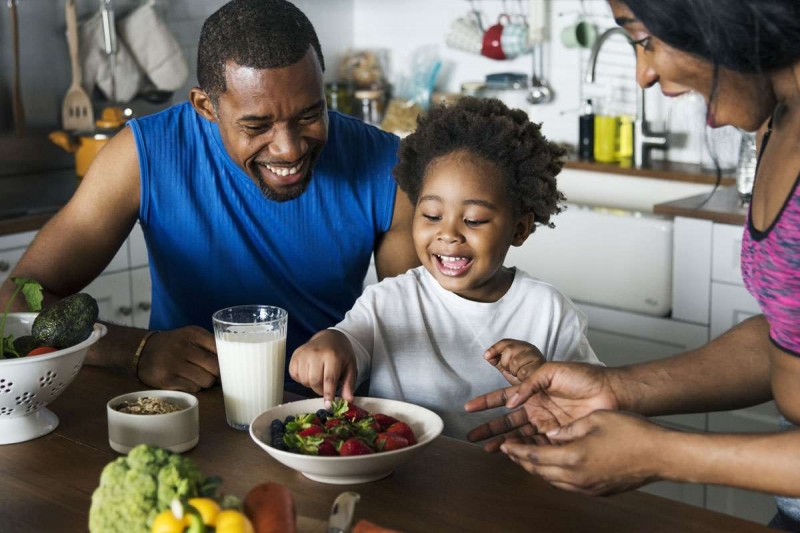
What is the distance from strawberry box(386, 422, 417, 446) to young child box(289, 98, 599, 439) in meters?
0.36

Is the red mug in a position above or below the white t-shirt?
above

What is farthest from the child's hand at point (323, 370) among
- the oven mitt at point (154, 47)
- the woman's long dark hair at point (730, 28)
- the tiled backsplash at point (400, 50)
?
the oven mitt at point (154, 47)

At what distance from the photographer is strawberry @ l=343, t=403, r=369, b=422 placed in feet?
4.35

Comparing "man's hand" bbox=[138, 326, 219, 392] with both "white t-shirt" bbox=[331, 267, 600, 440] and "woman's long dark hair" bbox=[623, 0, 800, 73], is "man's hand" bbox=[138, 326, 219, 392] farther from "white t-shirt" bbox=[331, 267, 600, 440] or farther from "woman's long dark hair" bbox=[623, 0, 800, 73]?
"woman's long dark hair" bbox=[623, 0, 800, 73]

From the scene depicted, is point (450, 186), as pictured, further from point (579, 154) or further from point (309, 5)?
point (309, 5)

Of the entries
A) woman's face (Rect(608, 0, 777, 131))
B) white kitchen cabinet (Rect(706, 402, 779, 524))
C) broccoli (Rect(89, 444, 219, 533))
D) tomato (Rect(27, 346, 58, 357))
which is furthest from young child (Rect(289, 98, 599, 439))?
white kitchen cabinet (Rect(706, 402, 779, 524))

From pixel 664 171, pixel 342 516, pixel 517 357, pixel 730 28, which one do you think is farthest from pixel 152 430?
pixel 664 171

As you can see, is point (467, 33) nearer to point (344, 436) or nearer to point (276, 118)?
point (276, 118)

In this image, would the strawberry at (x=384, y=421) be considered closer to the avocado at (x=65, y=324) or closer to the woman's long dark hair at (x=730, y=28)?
the avocado at (x=65, y=324)

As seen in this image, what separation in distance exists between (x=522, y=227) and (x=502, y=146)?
0.16 meters

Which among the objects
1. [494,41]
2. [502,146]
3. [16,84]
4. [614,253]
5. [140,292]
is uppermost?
[494,41]

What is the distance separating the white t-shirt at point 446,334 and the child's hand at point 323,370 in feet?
0.71

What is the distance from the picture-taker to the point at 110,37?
350 centimetres

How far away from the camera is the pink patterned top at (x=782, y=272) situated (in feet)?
3.63
